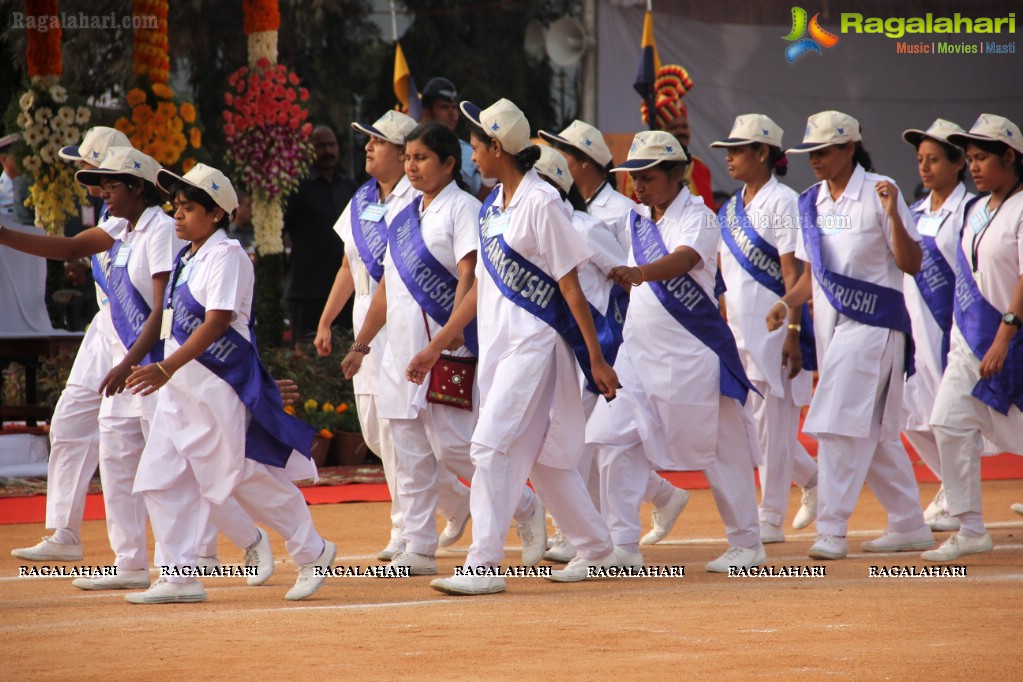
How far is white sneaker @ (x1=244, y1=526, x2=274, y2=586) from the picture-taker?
6.98 m

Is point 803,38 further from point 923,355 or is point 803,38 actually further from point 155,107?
point 923,355

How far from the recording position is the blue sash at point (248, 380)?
6465mm

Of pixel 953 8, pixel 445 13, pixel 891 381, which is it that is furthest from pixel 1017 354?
pixel 445 13

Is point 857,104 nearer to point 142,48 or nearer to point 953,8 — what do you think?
A: point 953,8

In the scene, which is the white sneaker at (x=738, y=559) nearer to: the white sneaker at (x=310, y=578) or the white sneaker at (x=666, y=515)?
the white sneaker at (x=666, y=515)

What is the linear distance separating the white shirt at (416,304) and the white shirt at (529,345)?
26.1 inches

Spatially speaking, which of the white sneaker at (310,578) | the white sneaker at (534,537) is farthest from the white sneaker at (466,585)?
the white sneaker at (534,537)

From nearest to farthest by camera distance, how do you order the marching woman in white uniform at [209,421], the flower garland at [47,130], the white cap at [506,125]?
the marching woman in white uniform at [209,421] < the white cap at [506,125] < the flower garland at [47,130]

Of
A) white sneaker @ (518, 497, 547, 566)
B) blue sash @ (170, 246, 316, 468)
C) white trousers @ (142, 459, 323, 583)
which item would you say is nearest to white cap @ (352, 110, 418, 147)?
blue sash @ (170, 246, 316, 468)

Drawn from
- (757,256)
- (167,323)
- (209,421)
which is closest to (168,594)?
(209,421)

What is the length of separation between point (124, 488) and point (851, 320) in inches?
138

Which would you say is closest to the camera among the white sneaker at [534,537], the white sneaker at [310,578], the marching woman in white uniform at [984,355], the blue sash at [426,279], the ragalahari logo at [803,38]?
the white sneaker at [310,578]

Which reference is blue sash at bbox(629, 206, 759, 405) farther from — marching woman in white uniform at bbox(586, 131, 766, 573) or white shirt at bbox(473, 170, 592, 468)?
white shirt at bbox(473, 170, 592, 468)

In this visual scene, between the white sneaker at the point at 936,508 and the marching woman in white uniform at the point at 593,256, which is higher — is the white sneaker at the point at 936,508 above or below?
below
